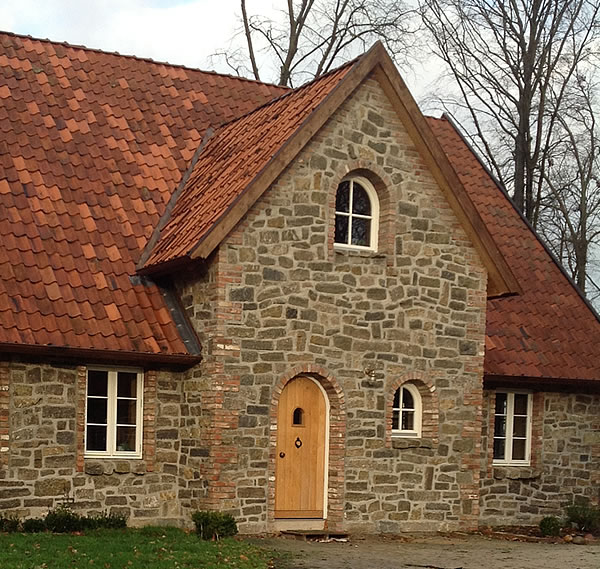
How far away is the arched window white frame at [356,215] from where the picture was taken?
56.5 ft

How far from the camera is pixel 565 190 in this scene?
33.7m

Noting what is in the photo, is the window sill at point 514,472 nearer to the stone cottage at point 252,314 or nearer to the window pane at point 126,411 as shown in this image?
the stone cottage at point 252,314

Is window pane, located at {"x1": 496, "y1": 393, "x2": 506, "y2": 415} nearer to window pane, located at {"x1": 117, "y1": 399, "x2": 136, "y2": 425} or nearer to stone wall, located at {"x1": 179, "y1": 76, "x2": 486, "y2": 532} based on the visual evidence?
stone wall, located at {"x1": 179, "y1": 76, "x2": 486, "y2": 532}

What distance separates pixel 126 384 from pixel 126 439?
75cm

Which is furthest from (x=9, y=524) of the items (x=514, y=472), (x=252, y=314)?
(x=514, y=472)

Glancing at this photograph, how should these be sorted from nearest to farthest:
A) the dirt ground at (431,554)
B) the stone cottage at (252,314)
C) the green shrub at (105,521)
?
1. the dirt ground at (431,554)
2. the green shrub at (105,521)
3. the stone cottage at (252,314)

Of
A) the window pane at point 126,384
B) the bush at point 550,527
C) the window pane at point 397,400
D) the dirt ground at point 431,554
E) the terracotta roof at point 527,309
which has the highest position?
the terracotta roof at point 527,309

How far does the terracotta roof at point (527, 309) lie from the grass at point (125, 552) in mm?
6460

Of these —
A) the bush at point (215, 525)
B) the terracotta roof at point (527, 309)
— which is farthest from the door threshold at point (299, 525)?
the terracotta roof at point (527, 309)

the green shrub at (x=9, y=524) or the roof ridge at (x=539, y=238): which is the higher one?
the roof ridge at (x=539, y=238)

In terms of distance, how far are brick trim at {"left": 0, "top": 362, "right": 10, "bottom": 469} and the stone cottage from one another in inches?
1.1

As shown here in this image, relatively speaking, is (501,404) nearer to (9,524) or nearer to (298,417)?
(298,417)

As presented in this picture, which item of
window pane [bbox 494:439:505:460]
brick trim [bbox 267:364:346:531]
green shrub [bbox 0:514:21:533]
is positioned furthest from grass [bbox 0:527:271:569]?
window pane [bbox 494:439:505:460]

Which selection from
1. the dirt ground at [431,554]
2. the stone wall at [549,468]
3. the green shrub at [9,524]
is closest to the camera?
the dirt ground at [431,554]
